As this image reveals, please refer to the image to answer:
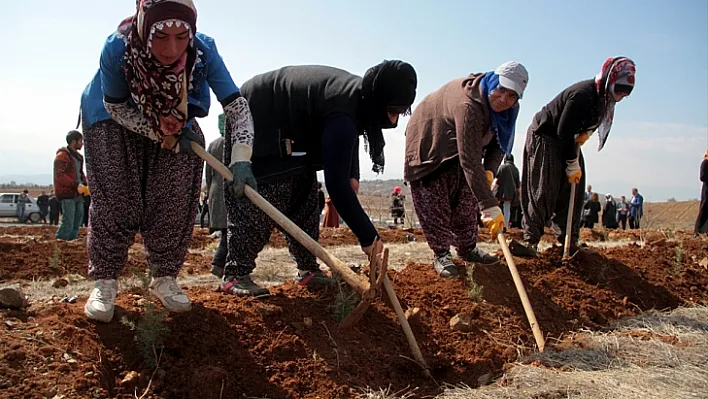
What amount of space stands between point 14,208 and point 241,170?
69.3 feet

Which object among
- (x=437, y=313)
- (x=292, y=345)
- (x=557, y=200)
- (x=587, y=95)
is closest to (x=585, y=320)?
(x=437, y=313)

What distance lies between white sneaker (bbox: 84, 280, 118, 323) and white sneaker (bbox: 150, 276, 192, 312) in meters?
0.22

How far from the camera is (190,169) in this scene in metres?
2.85

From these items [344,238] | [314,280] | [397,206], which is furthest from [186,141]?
[397,206]

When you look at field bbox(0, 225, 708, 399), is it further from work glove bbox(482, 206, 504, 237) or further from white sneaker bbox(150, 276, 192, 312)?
work glove bbox(482, 206, 504, 237)

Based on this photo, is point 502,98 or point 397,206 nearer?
point 502,98

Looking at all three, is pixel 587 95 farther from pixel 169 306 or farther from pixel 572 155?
pixel 169 306

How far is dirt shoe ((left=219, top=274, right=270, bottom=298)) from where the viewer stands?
318 centimetres

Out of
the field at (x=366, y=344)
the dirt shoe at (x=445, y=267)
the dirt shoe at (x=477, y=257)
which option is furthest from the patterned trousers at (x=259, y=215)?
the dirt shoe at (x=477, y=257)

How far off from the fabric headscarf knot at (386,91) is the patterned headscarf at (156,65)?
0.86m

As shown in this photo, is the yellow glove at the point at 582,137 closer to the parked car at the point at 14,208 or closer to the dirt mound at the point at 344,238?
the dirt mound at the point at 344,238

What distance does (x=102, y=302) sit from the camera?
8.46 feet

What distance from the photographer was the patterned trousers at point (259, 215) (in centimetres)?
318

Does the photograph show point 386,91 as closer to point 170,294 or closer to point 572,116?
point 170,294
